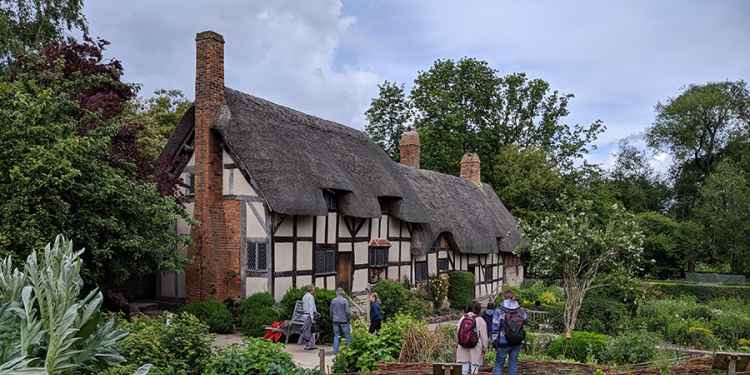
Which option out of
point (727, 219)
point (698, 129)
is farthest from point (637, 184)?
point (727, 219)

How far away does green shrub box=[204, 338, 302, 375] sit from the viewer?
854 centimetres

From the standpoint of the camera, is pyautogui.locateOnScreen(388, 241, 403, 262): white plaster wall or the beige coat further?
pyautogui.locateOnScreen(388, 241, 403, 262): white plaster wall

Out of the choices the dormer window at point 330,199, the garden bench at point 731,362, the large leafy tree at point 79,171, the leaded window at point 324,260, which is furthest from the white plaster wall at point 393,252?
the garden bench at point 731,362

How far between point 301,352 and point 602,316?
8.02m

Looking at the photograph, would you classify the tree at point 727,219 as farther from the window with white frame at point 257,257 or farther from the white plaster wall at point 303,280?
the window with white frame at point 257,257

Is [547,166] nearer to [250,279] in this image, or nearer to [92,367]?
[250,279]

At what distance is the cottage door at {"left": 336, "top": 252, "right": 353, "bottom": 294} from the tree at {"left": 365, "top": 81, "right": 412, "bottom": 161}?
72.3ft

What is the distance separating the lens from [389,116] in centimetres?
4138

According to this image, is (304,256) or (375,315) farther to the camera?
(304,256)

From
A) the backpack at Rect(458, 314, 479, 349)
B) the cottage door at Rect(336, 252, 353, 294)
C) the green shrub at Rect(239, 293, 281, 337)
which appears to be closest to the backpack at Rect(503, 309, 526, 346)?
the backpack at Rect(458, 314, 479, 349)

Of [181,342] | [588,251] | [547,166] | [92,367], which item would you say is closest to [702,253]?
[547,166]

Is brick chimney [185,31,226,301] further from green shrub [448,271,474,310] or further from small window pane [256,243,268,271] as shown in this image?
green shrub [448,271,474,310]

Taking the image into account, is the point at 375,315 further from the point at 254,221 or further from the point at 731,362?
the point at 731,362

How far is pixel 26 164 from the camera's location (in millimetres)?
11109
